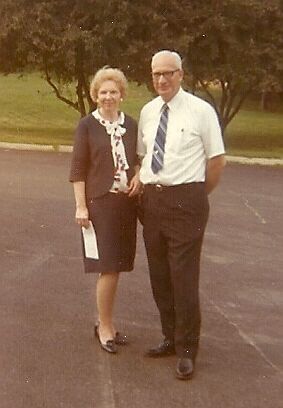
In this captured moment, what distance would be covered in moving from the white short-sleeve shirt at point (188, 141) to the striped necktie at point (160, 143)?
2 centimetres

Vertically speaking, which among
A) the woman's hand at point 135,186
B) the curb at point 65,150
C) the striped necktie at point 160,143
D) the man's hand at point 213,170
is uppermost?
Result: the striped necktie at point 160,143

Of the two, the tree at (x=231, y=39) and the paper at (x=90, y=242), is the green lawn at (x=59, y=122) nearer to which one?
the tree at (x=231, y=39)

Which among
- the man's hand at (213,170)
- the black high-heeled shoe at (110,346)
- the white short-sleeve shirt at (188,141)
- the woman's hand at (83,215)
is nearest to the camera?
the white short-sleeve shirt at (188,141)

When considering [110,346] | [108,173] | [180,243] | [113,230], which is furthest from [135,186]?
[110,346]

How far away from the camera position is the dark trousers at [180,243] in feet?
18.8

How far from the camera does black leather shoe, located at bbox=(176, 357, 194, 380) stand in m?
5.69

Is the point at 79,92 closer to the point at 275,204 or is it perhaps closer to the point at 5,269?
the point at 275,204

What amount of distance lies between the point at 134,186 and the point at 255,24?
65.2ft

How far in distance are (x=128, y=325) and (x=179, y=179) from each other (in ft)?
5.26

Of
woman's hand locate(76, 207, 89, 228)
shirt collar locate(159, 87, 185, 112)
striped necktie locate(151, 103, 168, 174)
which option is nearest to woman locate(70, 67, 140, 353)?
woman's hand locate(76, 207, 89, 228)

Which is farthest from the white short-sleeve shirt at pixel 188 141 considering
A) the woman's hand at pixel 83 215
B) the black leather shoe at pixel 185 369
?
the black leather shoe at pixel 185 369

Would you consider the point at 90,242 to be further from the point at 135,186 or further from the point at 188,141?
the point at 188,141

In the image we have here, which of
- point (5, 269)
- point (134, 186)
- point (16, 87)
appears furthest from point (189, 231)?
point (16, 87)

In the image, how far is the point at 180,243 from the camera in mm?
5766
